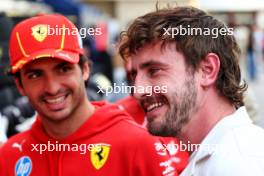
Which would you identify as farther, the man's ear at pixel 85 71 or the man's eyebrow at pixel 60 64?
the man's ear at pixel 85 71

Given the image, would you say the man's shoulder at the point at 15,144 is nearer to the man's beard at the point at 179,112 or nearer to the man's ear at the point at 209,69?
the man's beard at the point at 179,112

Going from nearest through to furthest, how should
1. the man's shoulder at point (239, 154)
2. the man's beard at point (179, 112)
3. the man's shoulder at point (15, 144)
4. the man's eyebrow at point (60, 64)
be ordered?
the man's shoulder at point (239, 154) → the man's beard at point (179, 112) → the man's eyebrow at point (60, 64) → the man's shoulder at point (15, 144)

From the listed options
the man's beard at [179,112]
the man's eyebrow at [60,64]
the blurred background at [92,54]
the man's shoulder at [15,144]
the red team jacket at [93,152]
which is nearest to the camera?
the man's beard at [179,112]

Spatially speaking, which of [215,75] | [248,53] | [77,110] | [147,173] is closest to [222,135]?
[215,75]

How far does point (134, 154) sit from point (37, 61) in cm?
62

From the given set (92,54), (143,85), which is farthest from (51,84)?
(92,54)

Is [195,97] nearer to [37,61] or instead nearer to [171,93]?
[171,93]

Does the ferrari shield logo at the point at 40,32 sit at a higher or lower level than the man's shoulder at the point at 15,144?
higher

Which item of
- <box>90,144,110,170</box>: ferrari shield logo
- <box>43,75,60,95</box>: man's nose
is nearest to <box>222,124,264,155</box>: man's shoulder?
<box>90,144,110,170</box>: ferrari shield logo

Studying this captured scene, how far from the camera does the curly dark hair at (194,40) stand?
2189 millimetres

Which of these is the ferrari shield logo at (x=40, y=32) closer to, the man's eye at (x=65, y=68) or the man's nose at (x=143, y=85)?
the man's eye at (x=65, y=68)

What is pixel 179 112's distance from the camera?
2.16 metres

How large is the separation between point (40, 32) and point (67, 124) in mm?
458

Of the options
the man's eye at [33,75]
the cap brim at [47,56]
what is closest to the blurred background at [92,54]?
the cap brim at [47,56]
